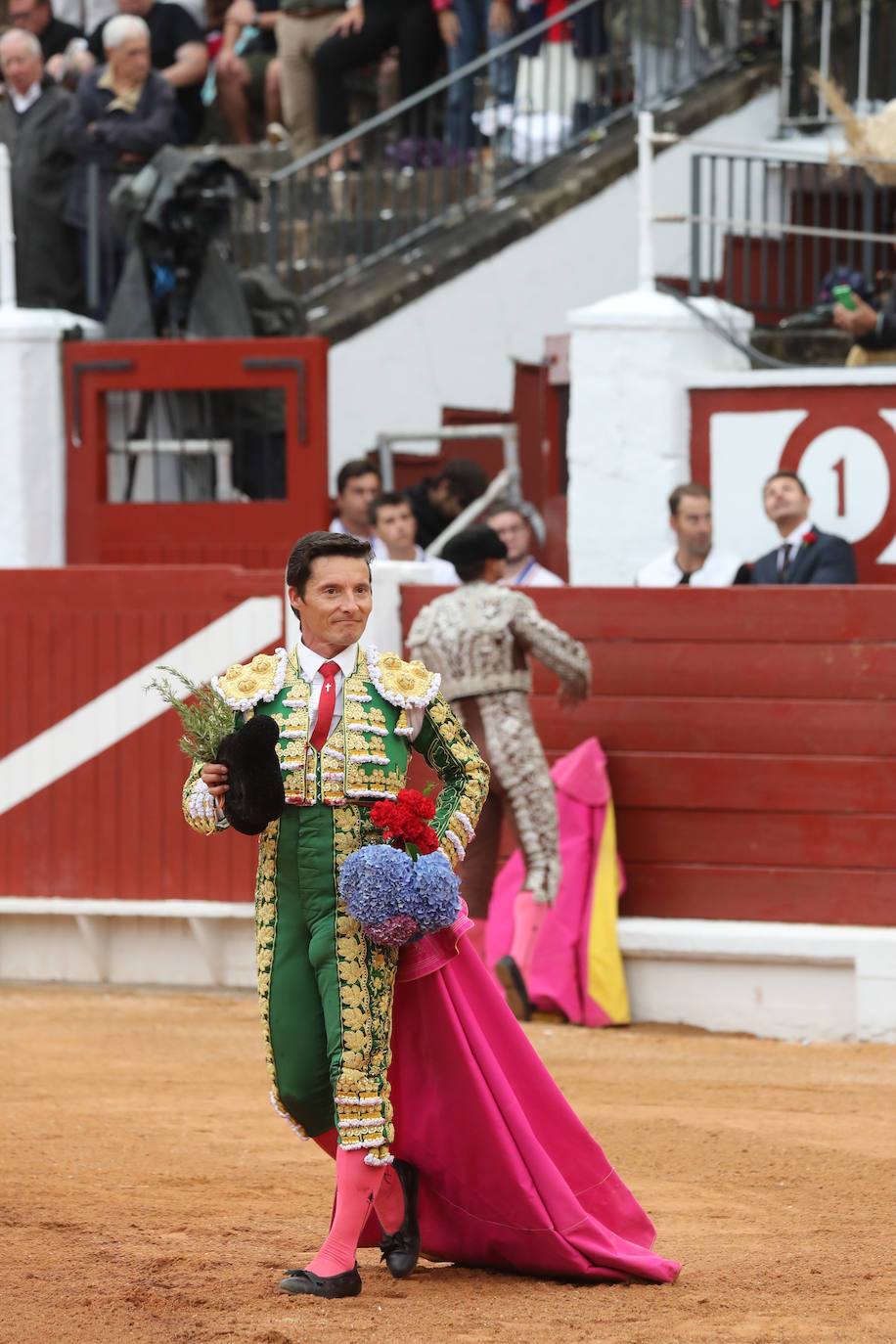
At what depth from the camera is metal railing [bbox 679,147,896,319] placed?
938cm

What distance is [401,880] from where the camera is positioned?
149 inches

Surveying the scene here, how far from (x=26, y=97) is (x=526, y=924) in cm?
516

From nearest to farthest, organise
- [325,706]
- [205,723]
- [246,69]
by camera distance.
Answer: [205,723] < [325,706] < [246,69]

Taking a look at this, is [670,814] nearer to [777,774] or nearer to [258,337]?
[777,774]

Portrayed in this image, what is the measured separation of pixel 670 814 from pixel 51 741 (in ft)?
7.21

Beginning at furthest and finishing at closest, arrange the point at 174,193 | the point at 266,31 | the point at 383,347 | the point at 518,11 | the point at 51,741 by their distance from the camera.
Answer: the point at 266,31 < the point at 518,11 < the point at 383,347 < the point at 174,193 < the point at 51,741

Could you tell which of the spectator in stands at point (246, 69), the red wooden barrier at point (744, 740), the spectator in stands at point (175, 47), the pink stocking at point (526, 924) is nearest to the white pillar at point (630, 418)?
the red wooden barrier at point (744, 740)

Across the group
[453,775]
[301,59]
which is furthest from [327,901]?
[301,59]

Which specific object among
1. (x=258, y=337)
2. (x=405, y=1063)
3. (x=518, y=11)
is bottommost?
(x=405, y=1063)

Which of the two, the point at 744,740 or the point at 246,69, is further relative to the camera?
the point at 246,69

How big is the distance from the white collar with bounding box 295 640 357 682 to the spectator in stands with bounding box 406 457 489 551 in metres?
4.87

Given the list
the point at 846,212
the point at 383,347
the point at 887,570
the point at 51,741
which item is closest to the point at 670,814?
the point at 887,570

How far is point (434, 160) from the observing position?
11516 mm

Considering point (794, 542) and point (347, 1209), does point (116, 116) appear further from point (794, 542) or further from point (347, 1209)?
point (347, 1209)
